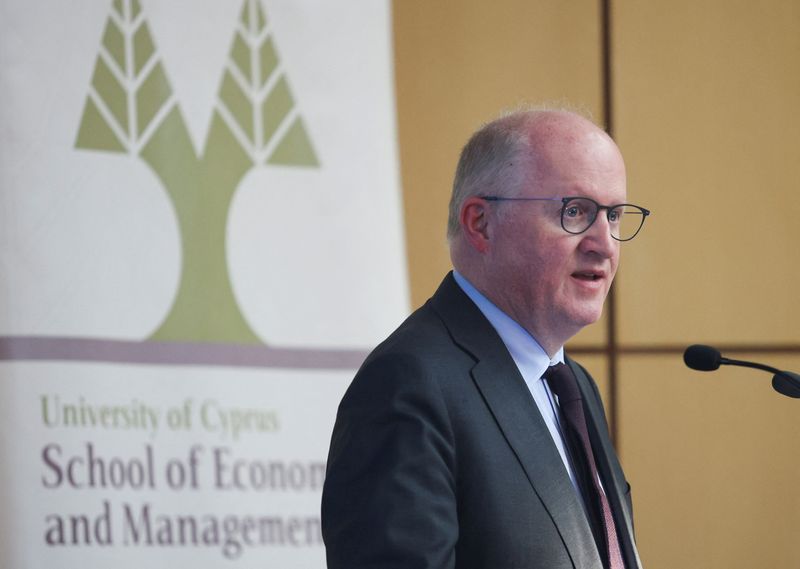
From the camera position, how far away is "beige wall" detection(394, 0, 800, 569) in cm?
405

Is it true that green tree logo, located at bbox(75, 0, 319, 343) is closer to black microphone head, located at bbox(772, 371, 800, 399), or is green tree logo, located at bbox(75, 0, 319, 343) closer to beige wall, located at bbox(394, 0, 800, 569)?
beige wall, located at bbox(394, 0, 800, 569)

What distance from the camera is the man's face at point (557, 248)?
1996mm

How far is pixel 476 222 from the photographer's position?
2090mm

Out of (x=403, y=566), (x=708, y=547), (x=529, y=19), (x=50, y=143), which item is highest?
(x=529, y=19)

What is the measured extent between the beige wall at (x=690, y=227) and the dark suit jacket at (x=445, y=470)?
83.7 inches

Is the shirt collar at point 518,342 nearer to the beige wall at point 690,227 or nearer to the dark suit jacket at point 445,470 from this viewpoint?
the dark suit jacket at point 445,470

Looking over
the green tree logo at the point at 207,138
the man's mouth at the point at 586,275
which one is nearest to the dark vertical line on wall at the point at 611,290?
the green tree logo at the point at 207,138

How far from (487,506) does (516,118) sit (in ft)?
2.32

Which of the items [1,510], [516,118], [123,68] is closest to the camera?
[516,118]

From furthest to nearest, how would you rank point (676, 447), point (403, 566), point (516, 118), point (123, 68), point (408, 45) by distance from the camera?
point (676, 447) → point (408, 45) → point (123, 68) → point (516, 118) → point (403, 566)

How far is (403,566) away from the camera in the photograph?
5.36 ft

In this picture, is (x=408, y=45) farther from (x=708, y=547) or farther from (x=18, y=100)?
(x=708, y=547)

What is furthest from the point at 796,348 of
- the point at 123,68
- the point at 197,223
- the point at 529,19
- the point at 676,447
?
the point at 123,68

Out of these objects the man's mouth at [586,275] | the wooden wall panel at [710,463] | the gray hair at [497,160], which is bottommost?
the wooden wall panel at [710,463]
